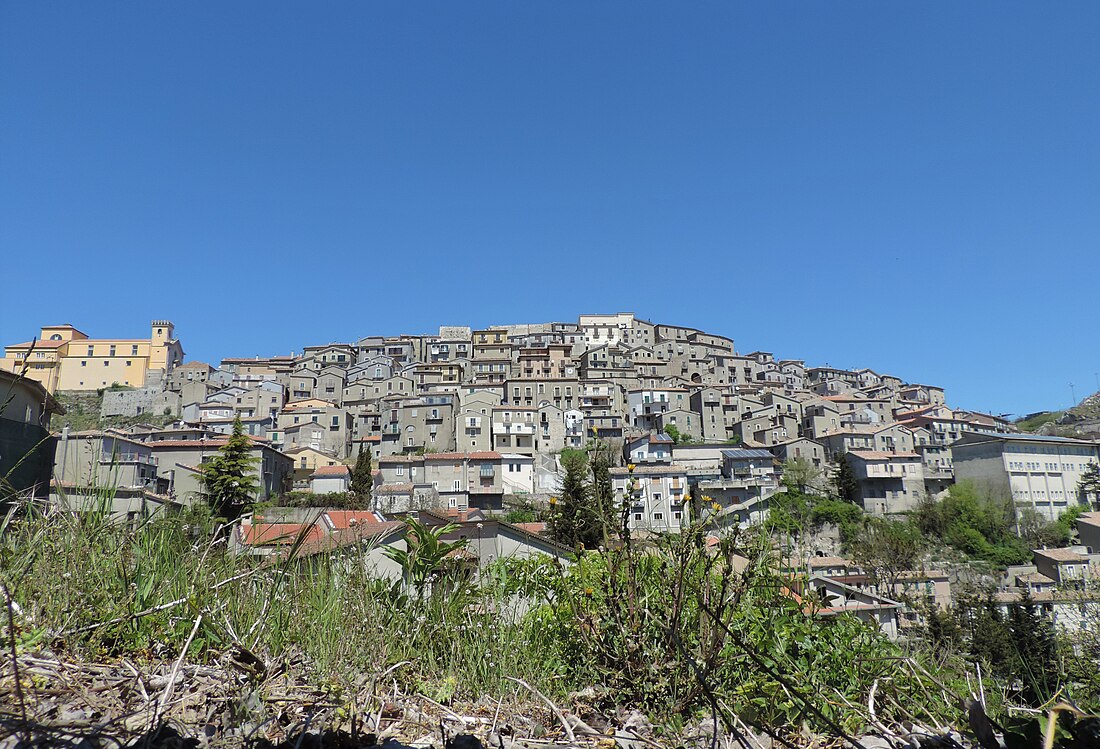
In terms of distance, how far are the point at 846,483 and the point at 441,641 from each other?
5675 centimetres

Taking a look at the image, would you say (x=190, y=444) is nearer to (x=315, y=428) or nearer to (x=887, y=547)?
(x=315, y=428)

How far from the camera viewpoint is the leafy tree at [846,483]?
53.6m

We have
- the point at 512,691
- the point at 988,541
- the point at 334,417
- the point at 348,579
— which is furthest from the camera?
the point at 334,417

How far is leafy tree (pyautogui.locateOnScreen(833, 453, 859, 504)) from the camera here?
2111 inches

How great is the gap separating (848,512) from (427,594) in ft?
174

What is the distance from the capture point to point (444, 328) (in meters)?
84.4

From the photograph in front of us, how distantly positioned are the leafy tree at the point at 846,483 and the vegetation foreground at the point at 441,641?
55.3 m

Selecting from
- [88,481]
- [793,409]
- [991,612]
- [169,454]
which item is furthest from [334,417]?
[88,481]

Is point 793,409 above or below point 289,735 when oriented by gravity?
above

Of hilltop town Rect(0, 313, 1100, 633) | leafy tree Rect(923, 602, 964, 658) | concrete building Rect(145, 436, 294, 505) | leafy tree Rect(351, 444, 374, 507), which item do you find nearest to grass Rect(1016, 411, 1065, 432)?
hilltop town Rect(0, 313, 1100, 633)

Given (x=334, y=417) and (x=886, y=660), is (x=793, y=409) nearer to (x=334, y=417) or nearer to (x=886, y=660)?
(x=334, y=417)

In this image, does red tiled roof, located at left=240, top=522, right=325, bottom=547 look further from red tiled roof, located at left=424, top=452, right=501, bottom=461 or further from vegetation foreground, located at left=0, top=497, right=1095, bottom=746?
red tiled roof, located at left=424, top=452, right=501, bottom=461

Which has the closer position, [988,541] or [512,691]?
[512,691]

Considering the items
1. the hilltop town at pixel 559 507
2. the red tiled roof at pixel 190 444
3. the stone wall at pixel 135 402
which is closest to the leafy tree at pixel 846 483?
the hilltop town at pixel 559 507
